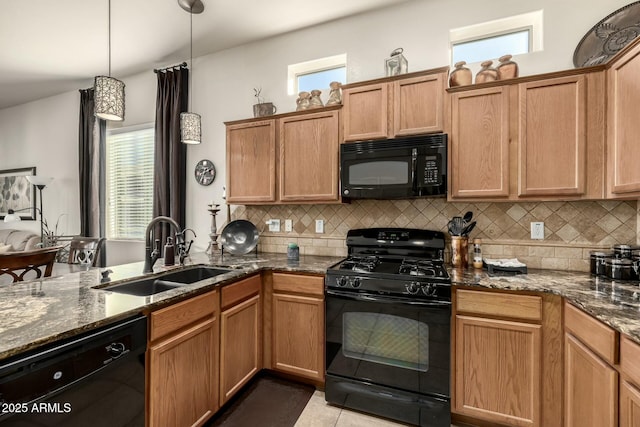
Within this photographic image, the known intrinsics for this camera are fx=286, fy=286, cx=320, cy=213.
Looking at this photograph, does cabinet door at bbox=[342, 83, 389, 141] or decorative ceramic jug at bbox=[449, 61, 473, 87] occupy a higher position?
decorative ceramic jug at bbox=[449, 61, 473, 87]

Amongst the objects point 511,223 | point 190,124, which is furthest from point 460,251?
point 190,124

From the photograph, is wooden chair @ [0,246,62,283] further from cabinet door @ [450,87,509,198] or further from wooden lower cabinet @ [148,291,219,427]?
cabinet door @ [450,87,509,198]

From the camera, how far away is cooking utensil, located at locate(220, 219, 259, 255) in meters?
2.82

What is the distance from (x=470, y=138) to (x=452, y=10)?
3.96ft

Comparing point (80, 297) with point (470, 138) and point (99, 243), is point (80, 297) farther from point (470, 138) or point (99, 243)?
point (470, 138)

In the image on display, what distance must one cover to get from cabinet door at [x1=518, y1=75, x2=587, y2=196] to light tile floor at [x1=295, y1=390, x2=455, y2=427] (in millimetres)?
1694

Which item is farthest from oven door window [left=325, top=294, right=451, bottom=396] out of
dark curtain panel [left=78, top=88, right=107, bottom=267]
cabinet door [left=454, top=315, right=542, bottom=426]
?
dark curtain panel [left=78, top=88, right=107, bottom=267]

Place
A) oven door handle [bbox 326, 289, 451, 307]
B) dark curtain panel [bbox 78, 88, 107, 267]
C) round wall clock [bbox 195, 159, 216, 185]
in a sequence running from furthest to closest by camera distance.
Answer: dark curtain panel [bbox 78, 88, 107, 267], round wall clock [bbox 195, 159, 216, 185], oven door handle [bbox 326, 289, 451, 307]

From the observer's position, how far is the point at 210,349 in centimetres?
175

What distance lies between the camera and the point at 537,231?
2.12 m

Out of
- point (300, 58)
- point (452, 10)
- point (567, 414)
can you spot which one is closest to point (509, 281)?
point (567, 414)

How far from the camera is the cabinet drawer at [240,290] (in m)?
1.87

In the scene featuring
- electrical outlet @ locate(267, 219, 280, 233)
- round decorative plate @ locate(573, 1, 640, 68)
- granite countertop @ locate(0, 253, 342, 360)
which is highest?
round decorative plate @ locate(573, 1, 640, 68)

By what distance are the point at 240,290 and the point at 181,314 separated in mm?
520
